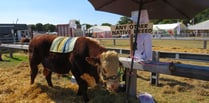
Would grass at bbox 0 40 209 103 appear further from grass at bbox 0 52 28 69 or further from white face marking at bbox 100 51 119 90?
grass at bbox 0 52 28 69

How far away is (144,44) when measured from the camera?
4.61 metres

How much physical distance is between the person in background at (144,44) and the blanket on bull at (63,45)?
1.42 metres

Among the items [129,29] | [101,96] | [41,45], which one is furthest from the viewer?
[41,45]

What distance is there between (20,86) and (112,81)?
10.4ft

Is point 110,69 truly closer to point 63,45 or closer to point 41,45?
point 63,45

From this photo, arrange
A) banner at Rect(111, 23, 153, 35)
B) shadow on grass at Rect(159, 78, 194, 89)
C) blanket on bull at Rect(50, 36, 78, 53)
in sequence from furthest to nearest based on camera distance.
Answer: shadow on grass at Rect(159, 78, 194, 89)
blanket on bull at Rect(50, 36, 78, 53)
banner at Rect(111, 23, 153, 35)

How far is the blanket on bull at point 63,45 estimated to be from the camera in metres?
5.49

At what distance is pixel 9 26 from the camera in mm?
37250

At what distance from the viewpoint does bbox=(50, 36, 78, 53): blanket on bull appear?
5.49 meters

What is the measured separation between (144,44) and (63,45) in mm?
1834

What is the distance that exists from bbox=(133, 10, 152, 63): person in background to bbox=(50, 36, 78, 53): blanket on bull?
142 cm

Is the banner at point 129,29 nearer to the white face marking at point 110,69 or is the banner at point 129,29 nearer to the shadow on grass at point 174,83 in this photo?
the white face marking at point 110,69

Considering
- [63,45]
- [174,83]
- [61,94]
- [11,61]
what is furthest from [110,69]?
[11,61]

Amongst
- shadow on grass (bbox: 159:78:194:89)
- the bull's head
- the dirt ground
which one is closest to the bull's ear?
the bull's head
